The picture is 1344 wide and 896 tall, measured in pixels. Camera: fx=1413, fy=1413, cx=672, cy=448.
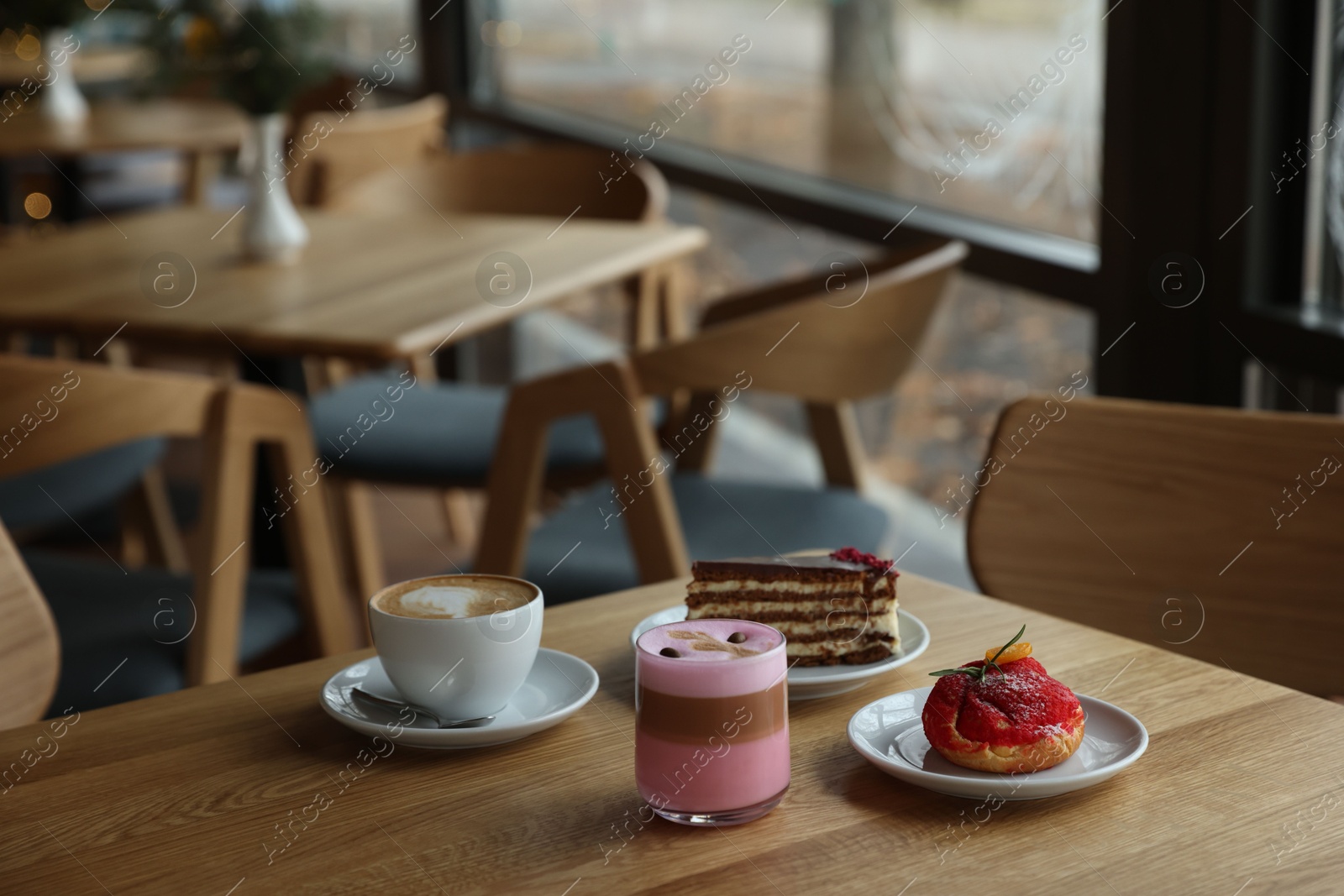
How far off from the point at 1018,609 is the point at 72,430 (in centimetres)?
115

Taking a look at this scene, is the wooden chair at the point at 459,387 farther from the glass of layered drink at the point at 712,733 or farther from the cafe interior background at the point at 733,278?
the glass of layered drink at the point at 712,733

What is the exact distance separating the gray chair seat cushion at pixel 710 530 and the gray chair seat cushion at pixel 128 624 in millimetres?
366

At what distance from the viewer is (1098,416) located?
53.4 inches

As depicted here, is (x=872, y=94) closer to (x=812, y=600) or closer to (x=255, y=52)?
(x=255, y=52)

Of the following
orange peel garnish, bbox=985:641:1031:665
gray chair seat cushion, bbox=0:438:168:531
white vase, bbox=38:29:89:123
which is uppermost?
white vase, bbox=38:29:89:123

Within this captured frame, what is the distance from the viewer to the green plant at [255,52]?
2.37m

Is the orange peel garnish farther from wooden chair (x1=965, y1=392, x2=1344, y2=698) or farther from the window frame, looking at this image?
the window frame

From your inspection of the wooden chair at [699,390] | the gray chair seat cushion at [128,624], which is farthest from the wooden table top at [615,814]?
the wooden chair at [699,390]

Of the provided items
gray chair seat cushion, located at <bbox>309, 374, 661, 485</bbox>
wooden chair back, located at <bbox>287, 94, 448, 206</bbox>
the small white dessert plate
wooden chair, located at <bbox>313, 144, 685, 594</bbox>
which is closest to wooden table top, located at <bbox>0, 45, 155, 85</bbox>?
wooden chair back, located at <bbox>287, 94, 448, 206</bbox>

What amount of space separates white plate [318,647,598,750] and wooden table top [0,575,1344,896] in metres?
0.01

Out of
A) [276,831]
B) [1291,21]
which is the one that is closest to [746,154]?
[1291,21]

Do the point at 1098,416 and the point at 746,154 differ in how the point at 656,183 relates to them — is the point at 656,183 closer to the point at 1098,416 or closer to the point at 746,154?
the point at 746,154

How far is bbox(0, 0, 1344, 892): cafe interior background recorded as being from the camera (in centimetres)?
189

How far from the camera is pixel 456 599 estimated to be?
2.97 ft
